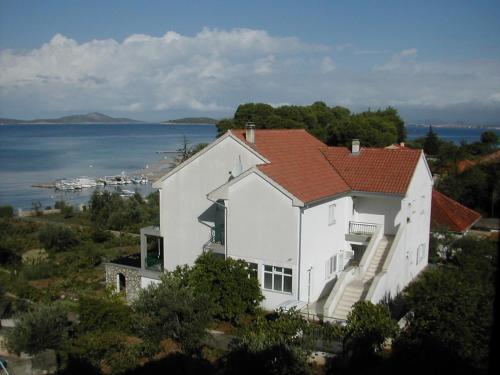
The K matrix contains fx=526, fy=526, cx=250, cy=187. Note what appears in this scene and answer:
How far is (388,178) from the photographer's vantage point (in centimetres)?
2347

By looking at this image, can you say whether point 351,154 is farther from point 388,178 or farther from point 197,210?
point 197,210

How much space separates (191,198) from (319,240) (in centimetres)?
633

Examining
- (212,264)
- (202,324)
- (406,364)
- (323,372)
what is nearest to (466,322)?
(406,364)

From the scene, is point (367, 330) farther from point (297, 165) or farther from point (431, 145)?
point (431, 145)

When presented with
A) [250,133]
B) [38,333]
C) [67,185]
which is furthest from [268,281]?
[67,185]

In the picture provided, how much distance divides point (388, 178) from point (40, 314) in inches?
597

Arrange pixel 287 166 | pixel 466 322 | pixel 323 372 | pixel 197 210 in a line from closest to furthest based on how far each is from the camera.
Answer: pixel 466 322, pixel 323 372, pixel 287 166, pixel 197 210

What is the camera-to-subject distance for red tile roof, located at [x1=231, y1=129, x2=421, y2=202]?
21.5 meters

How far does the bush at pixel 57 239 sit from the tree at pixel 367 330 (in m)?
25.9

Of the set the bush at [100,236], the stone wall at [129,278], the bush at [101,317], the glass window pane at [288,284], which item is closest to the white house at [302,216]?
the glass window pane at [288,284]

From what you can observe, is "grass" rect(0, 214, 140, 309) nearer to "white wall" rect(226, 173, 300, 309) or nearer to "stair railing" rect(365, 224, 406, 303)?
"white wall" rect(226, 173, 300, 309)

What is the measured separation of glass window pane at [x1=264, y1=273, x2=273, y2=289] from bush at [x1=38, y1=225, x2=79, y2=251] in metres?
21.1

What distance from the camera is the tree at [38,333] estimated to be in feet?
54.6

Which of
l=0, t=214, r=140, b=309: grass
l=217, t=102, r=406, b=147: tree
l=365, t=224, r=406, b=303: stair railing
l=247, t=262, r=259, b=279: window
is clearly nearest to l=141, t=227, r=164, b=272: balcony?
l=0, t=214, r=140, b=309: grass
